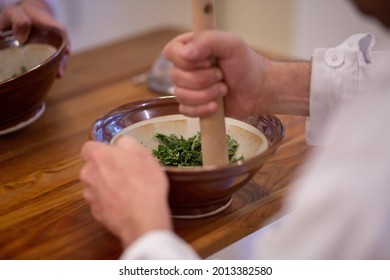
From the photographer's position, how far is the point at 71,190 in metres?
1.26

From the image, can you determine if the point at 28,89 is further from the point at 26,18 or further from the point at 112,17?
the point at 112,17

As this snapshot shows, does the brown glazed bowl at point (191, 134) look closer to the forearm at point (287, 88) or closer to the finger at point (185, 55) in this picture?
the forearm at point (287, 88)

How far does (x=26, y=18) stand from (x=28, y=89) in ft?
1.09

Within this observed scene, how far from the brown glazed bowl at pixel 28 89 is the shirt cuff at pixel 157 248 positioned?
65 cm

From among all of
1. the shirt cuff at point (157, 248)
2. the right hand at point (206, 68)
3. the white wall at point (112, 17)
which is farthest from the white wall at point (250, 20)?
the shirt cuff at point (157, 248)

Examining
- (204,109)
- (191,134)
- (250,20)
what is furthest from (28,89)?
(250,20)

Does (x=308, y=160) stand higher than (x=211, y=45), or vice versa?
(x=211, y=45)

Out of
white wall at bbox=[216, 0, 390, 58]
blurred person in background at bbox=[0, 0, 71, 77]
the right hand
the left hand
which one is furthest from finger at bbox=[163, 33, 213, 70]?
white wall at bbox=[216, 0, 390, 58]

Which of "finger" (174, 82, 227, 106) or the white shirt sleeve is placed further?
"finger" (174, 82, 227, 106)

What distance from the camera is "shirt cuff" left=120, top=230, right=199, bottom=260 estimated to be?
0.90 metres

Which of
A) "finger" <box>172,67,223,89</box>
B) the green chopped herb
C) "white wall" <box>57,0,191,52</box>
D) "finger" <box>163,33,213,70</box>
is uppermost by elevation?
"finger" <box>163,33,213,70</box>

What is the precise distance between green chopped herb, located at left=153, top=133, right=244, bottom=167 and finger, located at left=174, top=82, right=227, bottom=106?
0.11m

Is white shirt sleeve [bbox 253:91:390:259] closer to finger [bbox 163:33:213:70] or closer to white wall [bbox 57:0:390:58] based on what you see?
finger [bbox 163:33:213:70]

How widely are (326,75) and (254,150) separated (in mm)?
229
